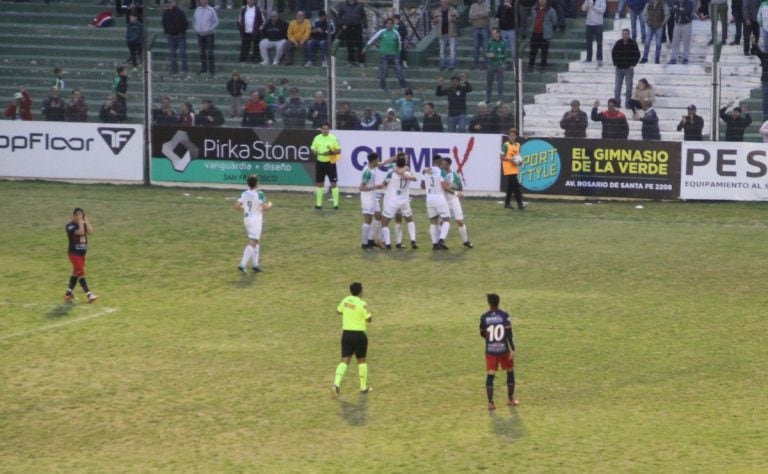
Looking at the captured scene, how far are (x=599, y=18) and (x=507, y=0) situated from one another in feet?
9.83

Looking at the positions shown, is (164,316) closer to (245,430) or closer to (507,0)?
(245,430)

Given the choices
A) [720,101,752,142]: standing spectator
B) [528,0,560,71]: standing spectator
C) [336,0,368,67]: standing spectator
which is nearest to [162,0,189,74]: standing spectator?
[336,0,368,67]: standing spectator

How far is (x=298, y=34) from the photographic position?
138ft

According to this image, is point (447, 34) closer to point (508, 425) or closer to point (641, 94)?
point (641, 94)

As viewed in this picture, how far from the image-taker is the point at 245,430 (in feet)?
61.7

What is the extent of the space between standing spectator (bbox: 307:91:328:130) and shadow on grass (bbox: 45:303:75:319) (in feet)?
45.2

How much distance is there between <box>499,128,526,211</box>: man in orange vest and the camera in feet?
112

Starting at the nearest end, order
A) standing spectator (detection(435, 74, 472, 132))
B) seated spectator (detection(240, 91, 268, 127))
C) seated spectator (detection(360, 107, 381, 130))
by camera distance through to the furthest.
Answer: standing spectator (detection(435, 74, 472, 132))
seated spectator (detection(360, 107, 381, 130))
seated spectator (detection(240, 91, 268, 127))

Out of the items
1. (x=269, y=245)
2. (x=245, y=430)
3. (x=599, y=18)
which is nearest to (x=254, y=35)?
(x=599, y=18)

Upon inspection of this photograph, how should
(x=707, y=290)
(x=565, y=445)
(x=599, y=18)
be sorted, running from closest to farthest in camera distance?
1. (x=565, y=445)
2. (x=707, y=290)
3. (x=599, y=18)

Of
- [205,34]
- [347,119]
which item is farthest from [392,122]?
[205,34]

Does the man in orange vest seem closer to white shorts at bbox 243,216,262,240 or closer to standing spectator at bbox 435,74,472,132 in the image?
standing spectator at bbox 435,74,472,132

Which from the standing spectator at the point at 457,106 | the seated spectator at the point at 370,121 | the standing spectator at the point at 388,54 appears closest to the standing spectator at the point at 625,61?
the standing spectator at the point at 457,106

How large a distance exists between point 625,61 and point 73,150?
15599 mm
